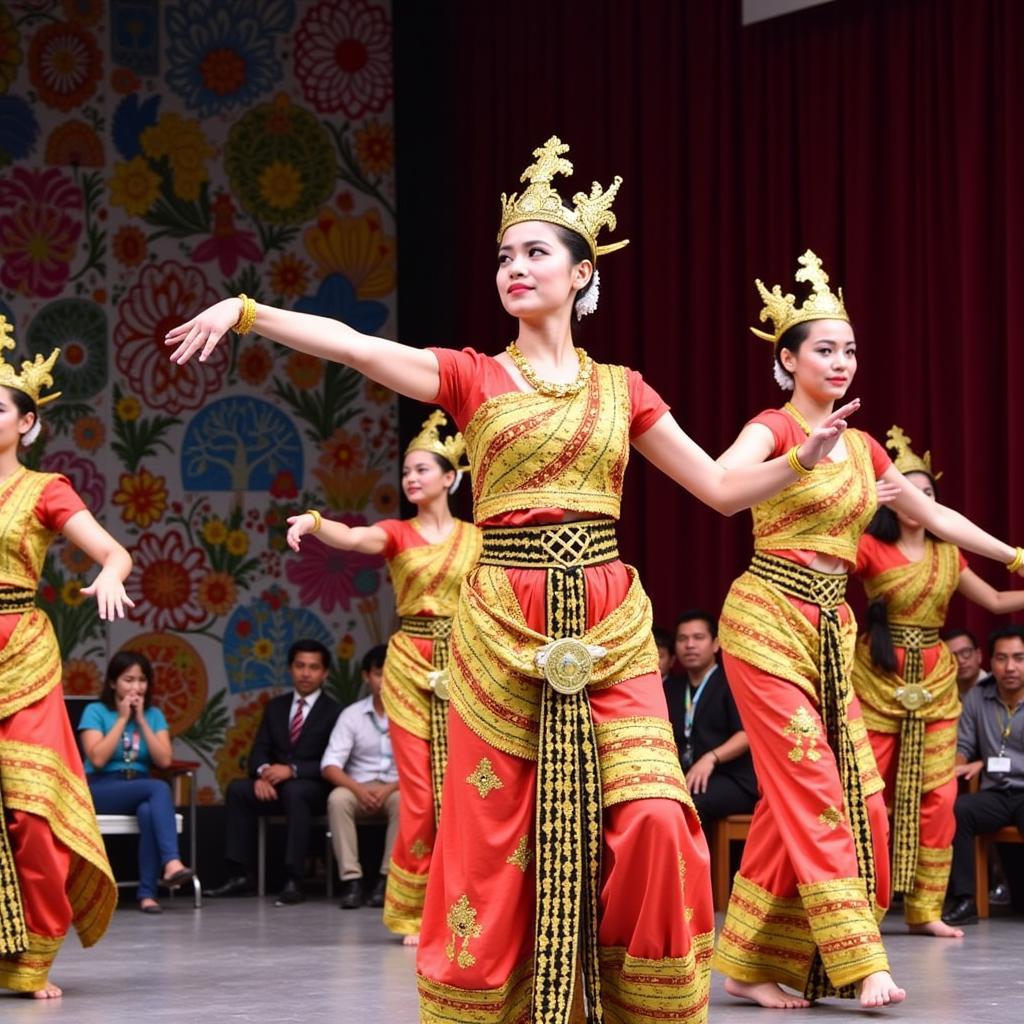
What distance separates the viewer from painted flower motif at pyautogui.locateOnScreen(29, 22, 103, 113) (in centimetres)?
902

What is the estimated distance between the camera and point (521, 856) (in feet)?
10.5

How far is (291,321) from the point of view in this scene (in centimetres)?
318

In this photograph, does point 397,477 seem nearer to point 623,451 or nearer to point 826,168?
point 826,168

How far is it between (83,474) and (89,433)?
19 cm

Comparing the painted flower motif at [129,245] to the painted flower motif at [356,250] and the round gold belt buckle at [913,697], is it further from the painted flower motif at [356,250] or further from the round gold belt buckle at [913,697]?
the round gold belt buckle at [913,697]

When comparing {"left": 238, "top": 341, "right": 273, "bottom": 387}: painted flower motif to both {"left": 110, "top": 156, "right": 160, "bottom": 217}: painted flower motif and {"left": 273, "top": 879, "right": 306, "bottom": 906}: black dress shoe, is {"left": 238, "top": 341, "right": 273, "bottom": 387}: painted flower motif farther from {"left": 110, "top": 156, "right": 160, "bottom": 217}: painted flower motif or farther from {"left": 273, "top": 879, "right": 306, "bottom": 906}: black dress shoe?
{"left": 273, "top": 879, "right": 306, "bottom": 906}: black dress shoe

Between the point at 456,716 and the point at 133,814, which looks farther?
the point at 133,814

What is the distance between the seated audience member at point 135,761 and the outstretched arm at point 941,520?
140 inches

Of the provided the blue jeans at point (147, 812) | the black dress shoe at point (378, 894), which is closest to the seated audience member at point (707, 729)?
the black dress shoe at point (378, 894)

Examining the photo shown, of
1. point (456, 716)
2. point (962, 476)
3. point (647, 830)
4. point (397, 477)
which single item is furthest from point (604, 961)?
point (397, 477)

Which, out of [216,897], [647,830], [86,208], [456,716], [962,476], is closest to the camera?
[647,830]

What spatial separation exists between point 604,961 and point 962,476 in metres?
4.44

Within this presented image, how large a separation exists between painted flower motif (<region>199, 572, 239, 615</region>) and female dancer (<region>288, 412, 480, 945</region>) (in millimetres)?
2764

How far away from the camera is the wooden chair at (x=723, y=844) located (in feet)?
22.9
